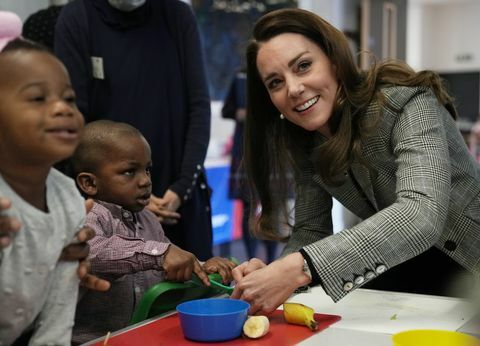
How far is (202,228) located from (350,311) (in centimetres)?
82

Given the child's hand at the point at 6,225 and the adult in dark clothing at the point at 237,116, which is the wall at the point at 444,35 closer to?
the adult in dark clothing at the point at 237,116

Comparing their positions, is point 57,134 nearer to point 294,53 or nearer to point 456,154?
point 294,53

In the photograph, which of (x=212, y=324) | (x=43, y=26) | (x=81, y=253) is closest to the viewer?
(x=81, y=253)

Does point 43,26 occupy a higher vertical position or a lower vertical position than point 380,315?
higher

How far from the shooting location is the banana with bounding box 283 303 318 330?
47.3 inches

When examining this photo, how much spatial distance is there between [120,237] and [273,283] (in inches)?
13.1

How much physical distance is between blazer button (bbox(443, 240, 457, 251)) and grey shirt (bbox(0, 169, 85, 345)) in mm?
899

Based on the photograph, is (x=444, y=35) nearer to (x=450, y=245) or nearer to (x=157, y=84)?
(x=157, y=84)

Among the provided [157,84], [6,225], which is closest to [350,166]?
[157,84]

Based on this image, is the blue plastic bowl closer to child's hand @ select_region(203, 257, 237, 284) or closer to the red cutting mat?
the red cutting mat

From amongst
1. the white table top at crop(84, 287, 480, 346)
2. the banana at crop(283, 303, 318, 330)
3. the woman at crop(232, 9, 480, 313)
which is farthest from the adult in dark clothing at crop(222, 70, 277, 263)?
the banana at crop(283, 303, 318, 330)

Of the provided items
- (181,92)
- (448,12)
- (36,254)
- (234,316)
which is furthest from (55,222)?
(448,12)

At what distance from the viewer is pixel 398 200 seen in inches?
51.9

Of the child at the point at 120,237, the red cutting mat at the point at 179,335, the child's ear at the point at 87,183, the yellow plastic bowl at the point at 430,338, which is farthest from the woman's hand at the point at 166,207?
the yellow plastic bowl at the point at 430,338
